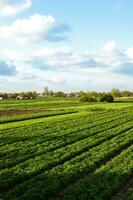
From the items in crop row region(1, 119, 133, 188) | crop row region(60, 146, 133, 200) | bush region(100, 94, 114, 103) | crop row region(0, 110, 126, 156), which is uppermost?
bush region(100, 94, 114, 103)

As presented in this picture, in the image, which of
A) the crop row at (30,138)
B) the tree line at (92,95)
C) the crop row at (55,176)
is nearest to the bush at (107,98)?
the tree line at (92,95)

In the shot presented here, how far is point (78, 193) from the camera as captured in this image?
15.1 m

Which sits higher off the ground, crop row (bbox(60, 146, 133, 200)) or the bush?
the bush

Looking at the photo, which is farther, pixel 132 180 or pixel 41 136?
pixel 41 136

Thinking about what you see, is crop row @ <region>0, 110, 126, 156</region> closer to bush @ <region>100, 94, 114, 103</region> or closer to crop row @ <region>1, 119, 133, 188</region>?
crop row @ <region>1, 119, 133, 188</region>

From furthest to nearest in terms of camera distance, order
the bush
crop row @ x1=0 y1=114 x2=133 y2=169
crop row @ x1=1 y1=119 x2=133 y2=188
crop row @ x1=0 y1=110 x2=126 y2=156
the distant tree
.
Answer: the distant tree → the bush → crop row @ x1=0 y1=110 x2=126 y2=156 → crop row @ x1=0 y1=114 x2=133 y2=169 → crop row @ x1=1 y1=119 x2=133 y2=188

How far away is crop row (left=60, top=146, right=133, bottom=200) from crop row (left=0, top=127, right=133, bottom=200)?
1.98 feet

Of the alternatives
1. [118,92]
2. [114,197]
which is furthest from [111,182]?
[118,92]

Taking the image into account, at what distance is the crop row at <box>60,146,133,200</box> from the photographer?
14836 millimetres

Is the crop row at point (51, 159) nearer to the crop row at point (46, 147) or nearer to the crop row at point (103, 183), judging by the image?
the crop row at point (46, 147)

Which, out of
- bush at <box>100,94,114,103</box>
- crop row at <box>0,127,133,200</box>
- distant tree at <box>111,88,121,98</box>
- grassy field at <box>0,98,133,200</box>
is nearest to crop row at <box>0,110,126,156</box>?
grassy field at <box>0,98,133,200</box>

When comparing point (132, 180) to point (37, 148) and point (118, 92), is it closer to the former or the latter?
point (37, 148)

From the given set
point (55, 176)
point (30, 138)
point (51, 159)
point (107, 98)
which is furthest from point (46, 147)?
point (107, 98)

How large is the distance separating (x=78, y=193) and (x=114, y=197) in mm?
1319
